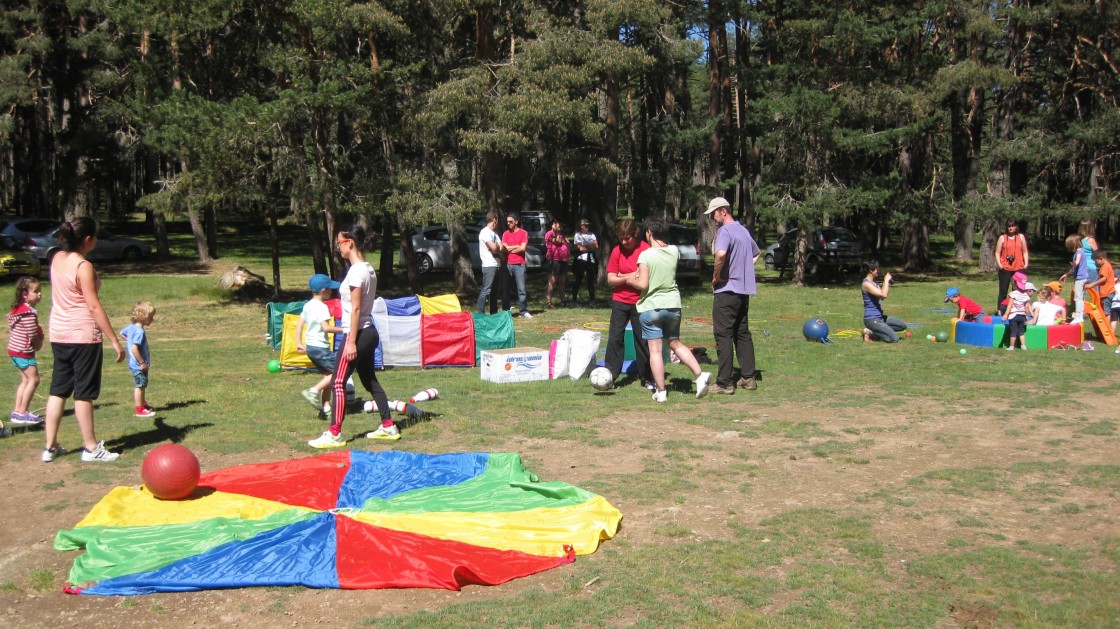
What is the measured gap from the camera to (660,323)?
33.0ft

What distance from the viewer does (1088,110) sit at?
33062 mm

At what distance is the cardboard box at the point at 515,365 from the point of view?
11531 mm

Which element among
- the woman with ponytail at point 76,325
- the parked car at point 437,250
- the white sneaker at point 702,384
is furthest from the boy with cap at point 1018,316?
the parked car at point 437,250

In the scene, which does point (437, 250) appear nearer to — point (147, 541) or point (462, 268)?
point (462, 268)

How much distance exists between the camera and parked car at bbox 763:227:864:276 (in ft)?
91.5

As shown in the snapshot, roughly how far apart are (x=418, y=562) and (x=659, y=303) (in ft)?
16.7

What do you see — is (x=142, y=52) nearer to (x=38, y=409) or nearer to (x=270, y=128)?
(x=270, y=128)

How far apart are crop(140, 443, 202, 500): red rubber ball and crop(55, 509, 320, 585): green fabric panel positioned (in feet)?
1.42

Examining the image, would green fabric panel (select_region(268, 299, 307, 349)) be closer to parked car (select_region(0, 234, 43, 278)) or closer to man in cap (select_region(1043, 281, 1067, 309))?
man in cap (select_region(1043, 281, 1067, 309))

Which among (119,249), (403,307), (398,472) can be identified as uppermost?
(119,249)

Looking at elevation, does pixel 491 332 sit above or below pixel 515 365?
above

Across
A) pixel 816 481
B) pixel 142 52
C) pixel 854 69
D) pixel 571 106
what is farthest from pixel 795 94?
pixel 816 481

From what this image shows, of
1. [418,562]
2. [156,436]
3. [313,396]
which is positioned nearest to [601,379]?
[313,396]

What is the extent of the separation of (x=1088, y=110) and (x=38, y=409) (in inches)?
1333
